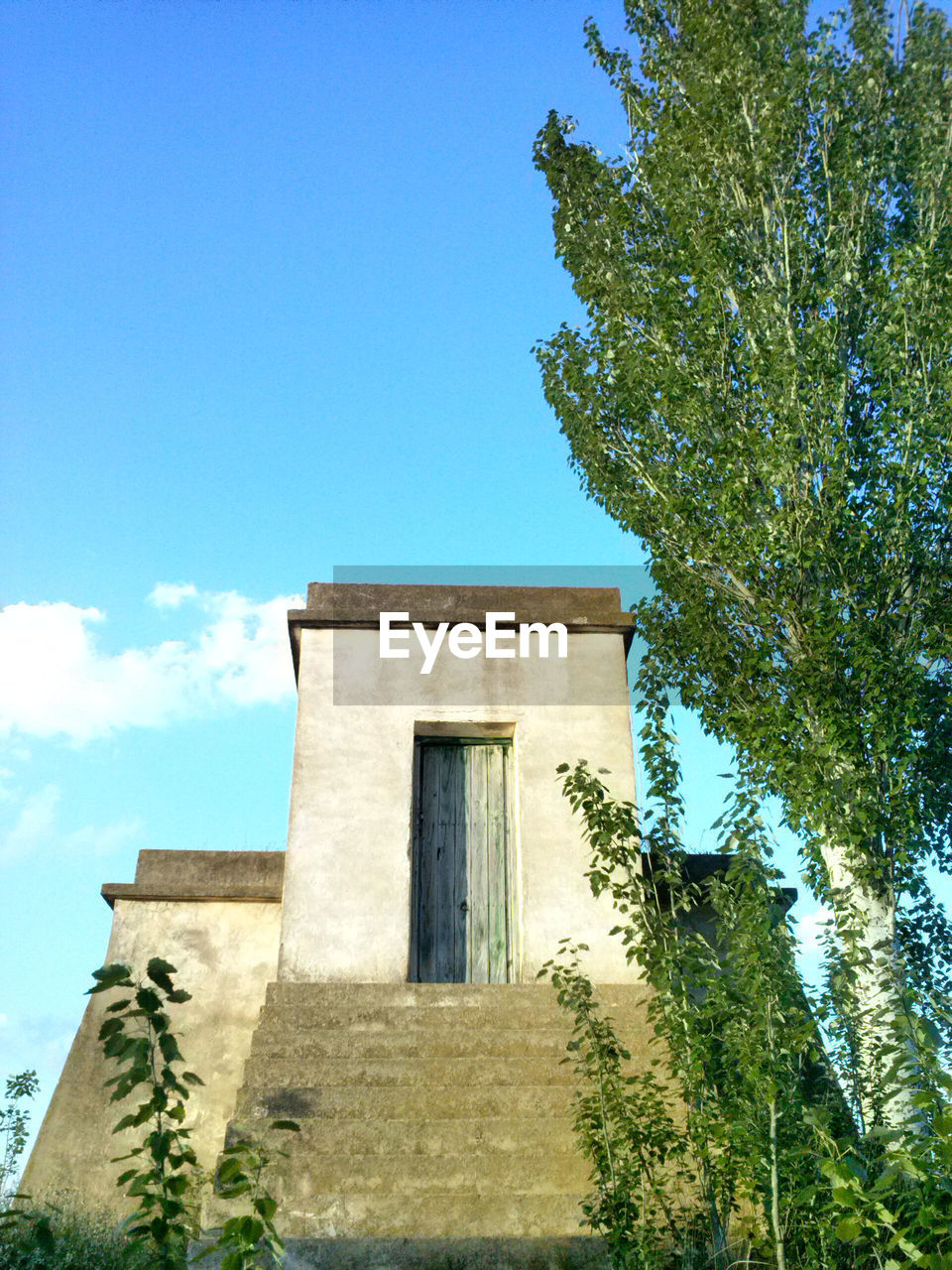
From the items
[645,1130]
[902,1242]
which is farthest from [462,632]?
[902,1242]

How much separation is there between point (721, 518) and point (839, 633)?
137 cm

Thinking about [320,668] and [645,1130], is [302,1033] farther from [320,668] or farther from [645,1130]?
[320,668]

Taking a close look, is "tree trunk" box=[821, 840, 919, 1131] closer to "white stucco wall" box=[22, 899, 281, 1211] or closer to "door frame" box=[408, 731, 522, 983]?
"door frame" box=[408, 731, 522, 983]

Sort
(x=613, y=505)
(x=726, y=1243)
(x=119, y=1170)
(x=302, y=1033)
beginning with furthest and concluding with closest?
(x=613, y=505), (x=119, y=1170), (x=302, y=1033), (x=726, y=1243)

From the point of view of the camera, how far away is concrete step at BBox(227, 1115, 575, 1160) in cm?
579

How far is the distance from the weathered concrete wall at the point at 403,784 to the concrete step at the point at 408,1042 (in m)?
0.72

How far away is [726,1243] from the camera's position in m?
4.96

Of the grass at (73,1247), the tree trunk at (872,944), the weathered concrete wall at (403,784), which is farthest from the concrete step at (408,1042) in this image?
the tree trunk at (872,944)

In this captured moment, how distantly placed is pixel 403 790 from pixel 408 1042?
1969mm

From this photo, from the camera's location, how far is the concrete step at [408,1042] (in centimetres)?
644

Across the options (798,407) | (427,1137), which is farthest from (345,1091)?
(798,407)

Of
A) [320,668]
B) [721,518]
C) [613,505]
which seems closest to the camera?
[320,668]
